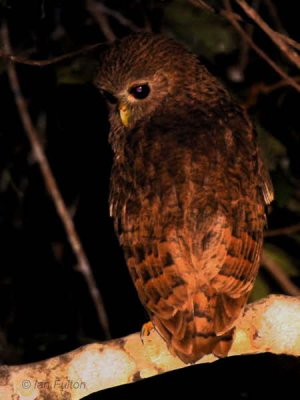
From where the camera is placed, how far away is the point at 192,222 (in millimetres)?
4879

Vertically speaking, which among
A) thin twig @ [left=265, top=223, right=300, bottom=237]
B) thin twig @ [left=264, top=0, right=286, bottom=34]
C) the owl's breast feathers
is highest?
thin twig @ [left=264, top=0, right=286, bottom=34]

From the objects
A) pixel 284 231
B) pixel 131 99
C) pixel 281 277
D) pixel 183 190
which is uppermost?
pixel 131 99

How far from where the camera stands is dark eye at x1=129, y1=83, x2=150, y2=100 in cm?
572

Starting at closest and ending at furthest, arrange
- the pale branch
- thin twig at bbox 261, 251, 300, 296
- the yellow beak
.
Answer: the pale branch, the yellow beak, thin twig at bbox 261, 251, 300, 296

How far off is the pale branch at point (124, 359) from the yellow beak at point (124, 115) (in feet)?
4.19

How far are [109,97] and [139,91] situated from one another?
0.19m

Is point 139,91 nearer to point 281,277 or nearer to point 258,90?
point 258,90

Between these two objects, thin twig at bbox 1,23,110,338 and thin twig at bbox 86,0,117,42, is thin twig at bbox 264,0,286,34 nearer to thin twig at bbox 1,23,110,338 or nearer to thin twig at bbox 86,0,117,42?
thin twig at bbox 86,0,117,42

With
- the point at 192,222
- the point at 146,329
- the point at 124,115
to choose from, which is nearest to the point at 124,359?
the point at 146,329

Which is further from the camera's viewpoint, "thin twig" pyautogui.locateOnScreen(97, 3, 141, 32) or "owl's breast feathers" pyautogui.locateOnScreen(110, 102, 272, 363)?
"thin twig" pyautogui.locateOnScreen(97, 3, 141, 32)

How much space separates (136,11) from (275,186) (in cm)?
176

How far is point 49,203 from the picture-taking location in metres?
6.59

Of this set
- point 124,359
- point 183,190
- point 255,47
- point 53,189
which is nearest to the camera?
point 124,359

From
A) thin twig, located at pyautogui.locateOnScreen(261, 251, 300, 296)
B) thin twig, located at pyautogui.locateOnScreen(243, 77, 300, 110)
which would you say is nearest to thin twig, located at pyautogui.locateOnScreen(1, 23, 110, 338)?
thin twig, located at pyautogui.locateOnScreen(261, 251, 300, 296)
